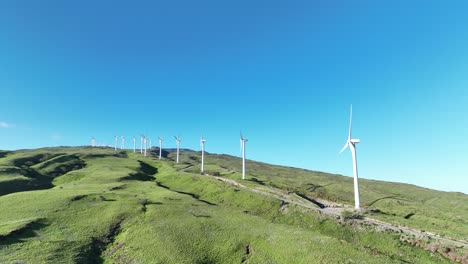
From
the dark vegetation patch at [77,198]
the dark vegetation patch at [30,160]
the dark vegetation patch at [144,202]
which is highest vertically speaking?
the dark vegetation patch at [30,160]

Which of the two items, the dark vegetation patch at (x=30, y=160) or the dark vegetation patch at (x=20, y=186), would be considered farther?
the dark vegetation patch at (x=30, y=160)

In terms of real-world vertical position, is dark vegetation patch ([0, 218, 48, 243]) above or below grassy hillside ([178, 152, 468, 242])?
above

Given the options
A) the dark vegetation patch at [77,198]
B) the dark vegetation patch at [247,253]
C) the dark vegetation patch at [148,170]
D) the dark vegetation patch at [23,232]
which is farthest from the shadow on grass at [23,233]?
the dark vegetation patch at [148,170]

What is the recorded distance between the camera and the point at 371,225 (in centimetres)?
5069

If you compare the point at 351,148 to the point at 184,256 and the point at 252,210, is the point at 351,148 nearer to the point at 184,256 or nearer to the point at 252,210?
the point at 252,210

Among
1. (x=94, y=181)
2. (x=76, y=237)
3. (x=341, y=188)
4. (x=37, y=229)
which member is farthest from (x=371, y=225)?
(x=341, y=188)

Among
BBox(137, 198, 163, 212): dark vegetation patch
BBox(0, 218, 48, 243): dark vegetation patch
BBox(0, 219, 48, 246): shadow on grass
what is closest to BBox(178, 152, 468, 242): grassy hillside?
BBox(137, 198, 163, 212): dark vegetation patch

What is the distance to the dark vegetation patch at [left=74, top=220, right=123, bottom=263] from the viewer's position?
36688 mm

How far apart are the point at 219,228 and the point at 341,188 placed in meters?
117

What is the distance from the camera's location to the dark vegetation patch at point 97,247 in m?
36.7

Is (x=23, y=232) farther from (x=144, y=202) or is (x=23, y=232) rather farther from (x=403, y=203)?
(x=403, y=203)

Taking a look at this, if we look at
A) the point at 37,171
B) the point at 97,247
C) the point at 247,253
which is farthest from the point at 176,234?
the point at 37,171

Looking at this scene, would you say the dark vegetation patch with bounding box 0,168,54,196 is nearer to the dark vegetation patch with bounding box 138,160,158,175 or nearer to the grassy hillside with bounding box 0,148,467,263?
the grassy hillside with bounding box 0,148,467,263

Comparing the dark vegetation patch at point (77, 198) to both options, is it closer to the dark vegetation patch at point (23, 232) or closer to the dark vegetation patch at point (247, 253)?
the dark vegetation patch at point (23, 232)
